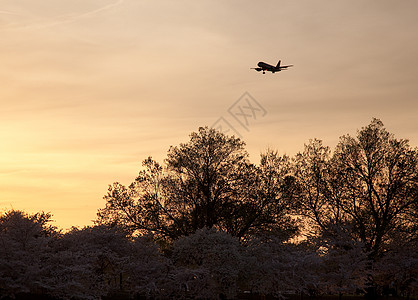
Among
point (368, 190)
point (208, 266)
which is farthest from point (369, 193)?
point (208, 266)

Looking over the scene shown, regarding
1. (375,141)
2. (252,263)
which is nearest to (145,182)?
(252,263)

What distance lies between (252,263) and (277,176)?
17172mm

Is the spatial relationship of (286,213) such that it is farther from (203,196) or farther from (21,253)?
(21,253)

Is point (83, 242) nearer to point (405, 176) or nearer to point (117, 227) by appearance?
point (117, 227)

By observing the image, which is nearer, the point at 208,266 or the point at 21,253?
the point at 21,253

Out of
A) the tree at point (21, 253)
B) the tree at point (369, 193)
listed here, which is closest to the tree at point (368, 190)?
the tree at point (369, 193)

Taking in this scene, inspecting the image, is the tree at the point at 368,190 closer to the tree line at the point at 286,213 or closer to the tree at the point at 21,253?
the tree line at the point at 286,213

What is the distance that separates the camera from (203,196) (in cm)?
7469

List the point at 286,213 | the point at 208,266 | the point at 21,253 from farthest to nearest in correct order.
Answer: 1. the point at 286,213
2. the point at 208,266
3. the point at 21,253

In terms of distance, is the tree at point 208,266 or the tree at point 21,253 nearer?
the tree at point 21,253

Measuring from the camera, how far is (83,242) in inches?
2537

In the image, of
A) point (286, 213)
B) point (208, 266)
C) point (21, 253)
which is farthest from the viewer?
point (286, 213)

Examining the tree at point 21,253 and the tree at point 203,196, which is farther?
the tree at point 203,196

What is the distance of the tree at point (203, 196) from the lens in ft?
242
